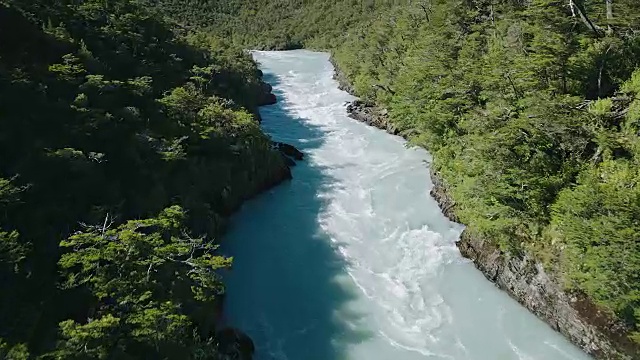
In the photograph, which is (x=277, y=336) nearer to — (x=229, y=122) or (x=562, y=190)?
(x=562, y=190)

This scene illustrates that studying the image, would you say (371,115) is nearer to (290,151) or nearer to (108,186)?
(290,151)

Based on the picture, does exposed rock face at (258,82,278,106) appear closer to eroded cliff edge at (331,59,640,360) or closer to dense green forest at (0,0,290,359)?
dense green forest at (0,0,290,359)

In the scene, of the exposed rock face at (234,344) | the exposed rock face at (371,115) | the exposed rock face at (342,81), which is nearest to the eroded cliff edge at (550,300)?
the exposed rock face at (234,344)

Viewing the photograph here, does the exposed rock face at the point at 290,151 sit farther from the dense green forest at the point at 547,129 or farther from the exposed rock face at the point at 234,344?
the exposed rock face at the point at 234,344

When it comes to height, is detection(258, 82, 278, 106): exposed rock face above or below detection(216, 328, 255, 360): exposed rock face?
Result: below

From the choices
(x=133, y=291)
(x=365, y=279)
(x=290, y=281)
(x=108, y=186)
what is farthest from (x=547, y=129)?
(x=108, y=186)

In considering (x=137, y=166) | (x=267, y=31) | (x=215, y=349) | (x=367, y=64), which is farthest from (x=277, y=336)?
(x=267, y=31)

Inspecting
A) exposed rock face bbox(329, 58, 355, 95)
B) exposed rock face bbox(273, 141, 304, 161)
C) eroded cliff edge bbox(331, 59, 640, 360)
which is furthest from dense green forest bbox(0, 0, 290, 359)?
exposed rock face bbox(329, 58, 355, 95)

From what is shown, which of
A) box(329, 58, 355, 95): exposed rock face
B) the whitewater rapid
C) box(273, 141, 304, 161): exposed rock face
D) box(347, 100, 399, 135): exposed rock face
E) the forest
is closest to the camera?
the forest
